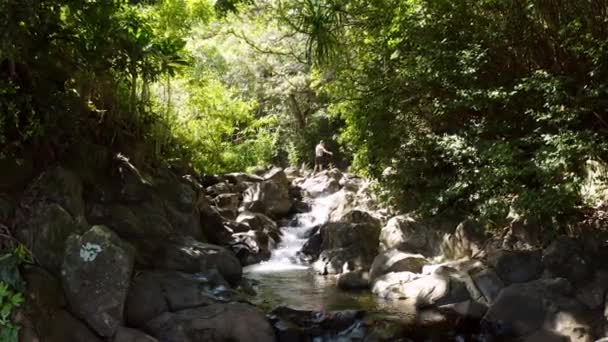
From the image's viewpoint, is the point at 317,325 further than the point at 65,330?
Yes

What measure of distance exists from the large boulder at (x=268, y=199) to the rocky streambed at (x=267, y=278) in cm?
342

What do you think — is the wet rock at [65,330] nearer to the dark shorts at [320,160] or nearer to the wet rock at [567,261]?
the wet rock at [567,261]

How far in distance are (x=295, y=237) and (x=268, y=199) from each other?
197 centimetres

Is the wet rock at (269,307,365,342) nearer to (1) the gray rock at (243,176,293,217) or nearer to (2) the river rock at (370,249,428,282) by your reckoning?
(2) the river rock at (370,249,428,282)

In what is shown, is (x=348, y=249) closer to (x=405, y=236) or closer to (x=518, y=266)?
(x=405, y=236)

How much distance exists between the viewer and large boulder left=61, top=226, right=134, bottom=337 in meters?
5.51

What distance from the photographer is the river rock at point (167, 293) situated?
19.6 ft

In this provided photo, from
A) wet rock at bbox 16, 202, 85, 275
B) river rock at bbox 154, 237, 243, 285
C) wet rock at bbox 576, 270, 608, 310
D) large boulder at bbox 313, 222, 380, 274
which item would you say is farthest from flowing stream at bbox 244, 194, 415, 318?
wet rock at bbox 16, 202, 85, 275

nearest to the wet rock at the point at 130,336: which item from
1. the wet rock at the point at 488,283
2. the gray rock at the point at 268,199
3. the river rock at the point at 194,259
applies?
the river rock at the point at 194,259

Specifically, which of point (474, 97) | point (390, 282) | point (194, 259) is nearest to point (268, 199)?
point (390, 282)

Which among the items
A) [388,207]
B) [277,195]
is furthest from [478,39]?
[277,195]

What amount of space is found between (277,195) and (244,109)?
2761 millimetres

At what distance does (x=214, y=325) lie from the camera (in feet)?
19.4

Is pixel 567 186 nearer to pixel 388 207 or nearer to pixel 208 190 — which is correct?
pixel 388 207
